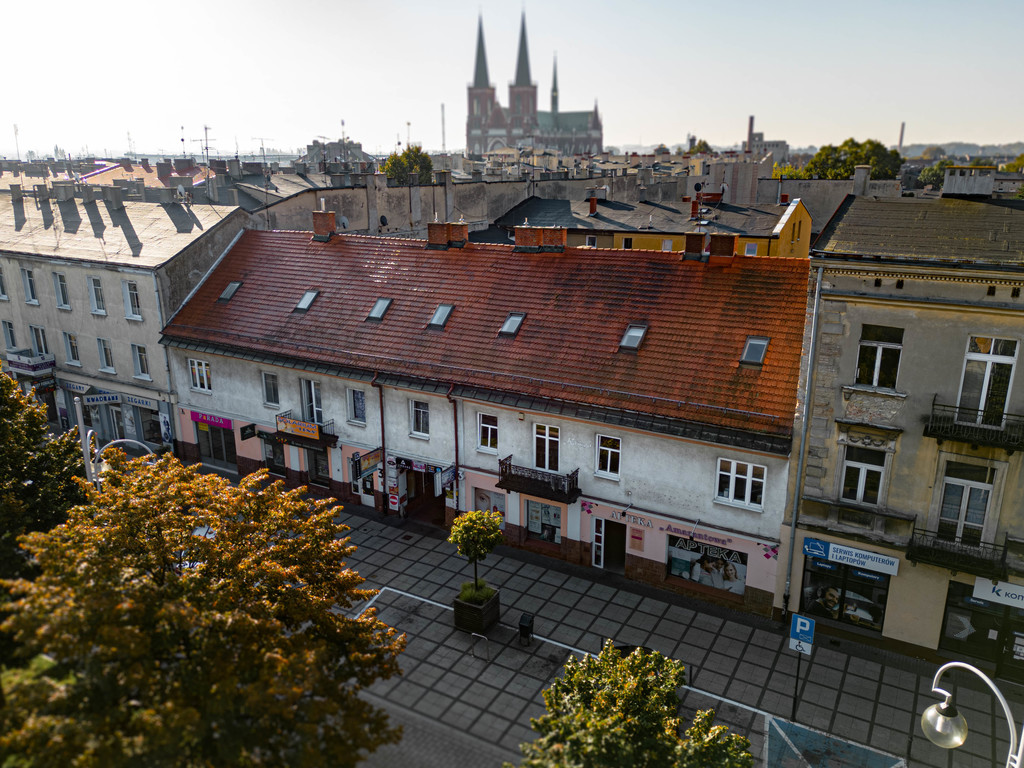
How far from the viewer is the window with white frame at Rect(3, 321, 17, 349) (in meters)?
40.5

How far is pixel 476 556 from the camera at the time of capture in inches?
875

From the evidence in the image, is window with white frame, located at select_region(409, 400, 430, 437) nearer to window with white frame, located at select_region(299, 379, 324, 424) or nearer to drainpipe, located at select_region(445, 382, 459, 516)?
drainpipe, located at select_region(445, 382, 459, 516)

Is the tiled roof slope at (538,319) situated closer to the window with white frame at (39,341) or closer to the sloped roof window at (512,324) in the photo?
the sloped roof window at (512,324)

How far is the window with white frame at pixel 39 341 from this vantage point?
39031 millimetres

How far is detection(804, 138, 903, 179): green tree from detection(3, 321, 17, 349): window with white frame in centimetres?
9670

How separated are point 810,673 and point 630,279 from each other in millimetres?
14628

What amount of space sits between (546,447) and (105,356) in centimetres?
2502

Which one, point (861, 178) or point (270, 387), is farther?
point (861, 178)

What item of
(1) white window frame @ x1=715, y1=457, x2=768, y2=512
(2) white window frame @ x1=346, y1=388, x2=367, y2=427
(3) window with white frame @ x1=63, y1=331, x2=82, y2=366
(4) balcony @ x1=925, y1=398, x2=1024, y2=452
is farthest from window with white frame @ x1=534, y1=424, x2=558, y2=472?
(3) window with white frame @ x1=63, y1=331, x2=82, y2=366

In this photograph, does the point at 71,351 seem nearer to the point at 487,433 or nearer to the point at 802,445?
the point at 487,433

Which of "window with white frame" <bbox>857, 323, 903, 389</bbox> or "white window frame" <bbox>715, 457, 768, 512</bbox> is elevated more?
"window with white frame" <bbox>857, 323, 903, 389</bbox>

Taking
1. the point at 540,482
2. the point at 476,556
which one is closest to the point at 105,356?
the point at 540,482

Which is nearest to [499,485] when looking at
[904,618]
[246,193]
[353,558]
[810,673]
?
[353,558]

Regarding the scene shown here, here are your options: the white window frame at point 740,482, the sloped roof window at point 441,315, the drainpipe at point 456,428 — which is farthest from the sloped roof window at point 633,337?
the sloped roof window at point 441,315
